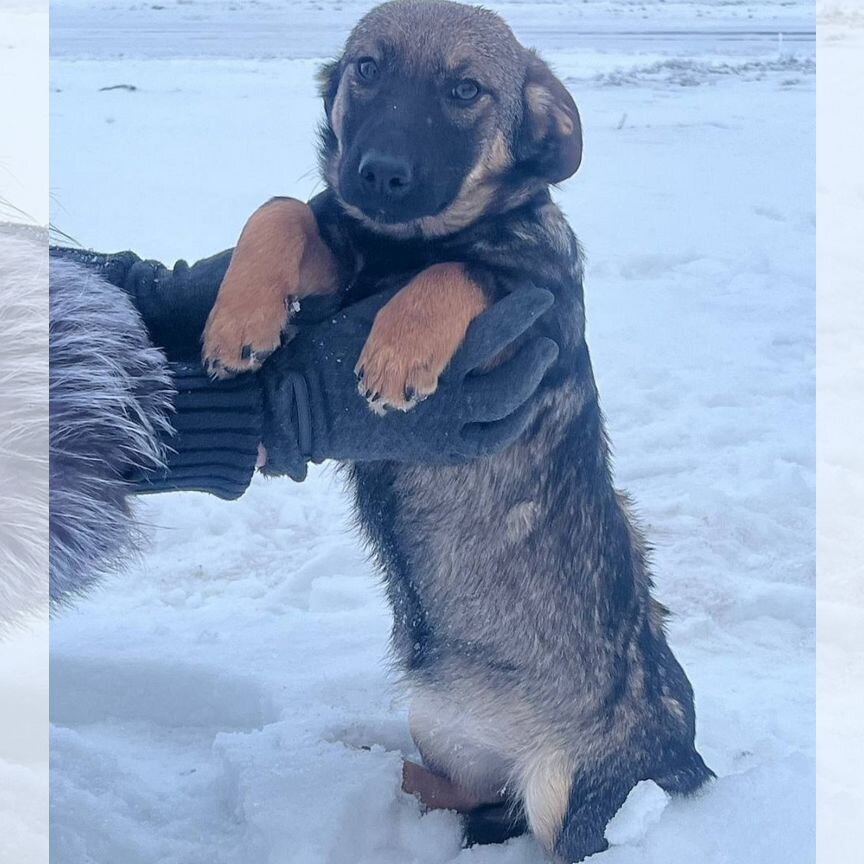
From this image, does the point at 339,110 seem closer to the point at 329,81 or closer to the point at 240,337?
the point at 329,81

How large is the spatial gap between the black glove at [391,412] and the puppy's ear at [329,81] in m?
0.61

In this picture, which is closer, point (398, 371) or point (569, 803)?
point (398, 371)

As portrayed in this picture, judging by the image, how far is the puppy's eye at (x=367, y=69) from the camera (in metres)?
2.17

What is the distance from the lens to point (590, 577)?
2258 mm

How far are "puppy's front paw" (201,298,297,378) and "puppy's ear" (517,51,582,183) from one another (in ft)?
2.10

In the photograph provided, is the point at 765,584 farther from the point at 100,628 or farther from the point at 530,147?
the point at 100,628

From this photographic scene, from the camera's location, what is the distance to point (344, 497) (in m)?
3.16

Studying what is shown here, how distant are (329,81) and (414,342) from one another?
80 cm

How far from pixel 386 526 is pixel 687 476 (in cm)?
129

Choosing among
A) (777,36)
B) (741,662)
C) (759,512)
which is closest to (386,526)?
(741,662)
